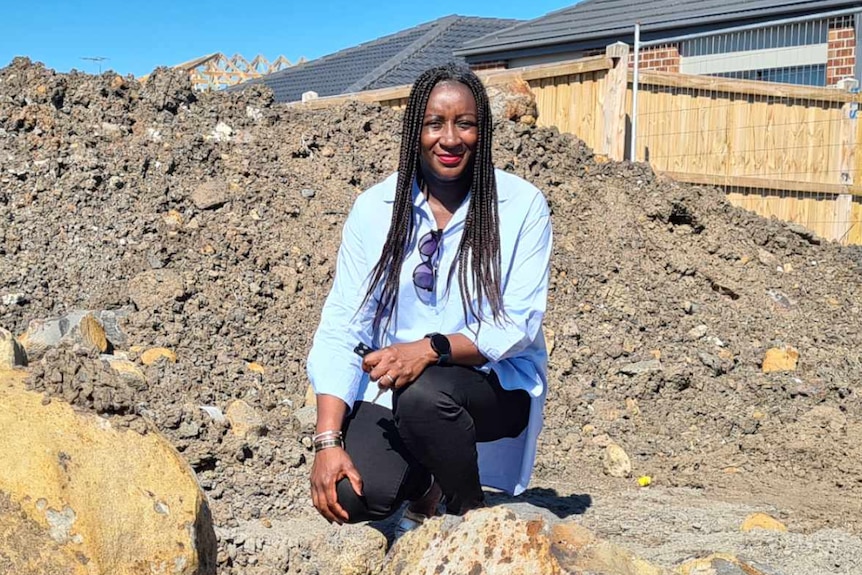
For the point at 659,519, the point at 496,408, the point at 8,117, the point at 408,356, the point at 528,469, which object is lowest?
the point at 659,519

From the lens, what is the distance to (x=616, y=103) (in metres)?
8.66

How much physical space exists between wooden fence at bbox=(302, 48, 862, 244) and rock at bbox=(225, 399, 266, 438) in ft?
15.7

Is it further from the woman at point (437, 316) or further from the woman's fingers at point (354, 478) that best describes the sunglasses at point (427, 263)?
the woman's fingers at point (354, 478)

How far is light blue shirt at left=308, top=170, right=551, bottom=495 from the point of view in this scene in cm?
304

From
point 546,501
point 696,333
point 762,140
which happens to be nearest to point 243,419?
point 546,501

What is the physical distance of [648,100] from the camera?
8.96 m

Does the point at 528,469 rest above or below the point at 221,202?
below

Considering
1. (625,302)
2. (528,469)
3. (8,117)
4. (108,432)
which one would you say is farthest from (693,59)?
(108,432)

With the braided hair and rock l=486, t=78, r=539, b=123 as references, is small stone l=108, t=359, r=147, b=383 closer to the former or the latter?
the braided hair

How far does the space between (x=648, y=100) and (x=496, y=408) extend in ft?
21.0

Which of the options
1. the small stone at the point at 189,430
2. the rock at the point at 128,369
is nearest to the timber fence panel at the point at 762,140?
the rock at the point at 128,369

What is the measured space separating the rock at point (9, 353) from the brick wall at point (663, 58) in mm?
11614

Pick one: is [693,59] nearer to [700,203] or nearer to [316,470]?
[700,203]

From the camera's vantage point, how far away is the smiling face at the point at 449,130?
Answer: 308cm
